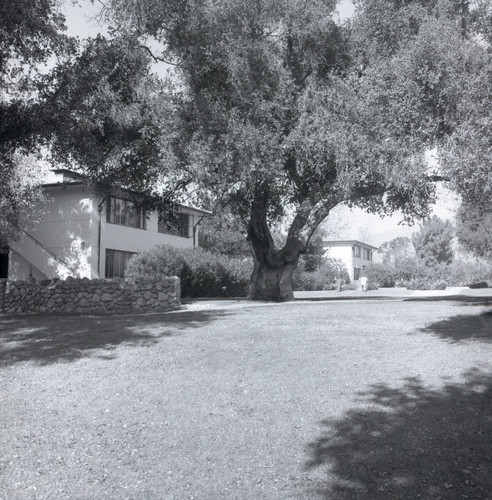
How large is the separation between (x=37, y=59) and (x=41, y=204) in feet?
53.7

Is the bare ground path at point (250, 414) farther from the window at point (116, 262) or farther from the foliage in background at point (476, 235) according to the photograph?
the foliage in background at point (476, 235)

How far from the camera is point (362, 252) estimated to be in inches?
2899

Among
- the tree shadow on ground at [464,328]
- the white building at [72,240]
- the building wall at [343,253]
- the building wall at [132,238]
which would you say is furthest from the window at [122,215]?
the building wall at [343,253]

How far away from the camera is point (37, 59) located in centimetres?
1513

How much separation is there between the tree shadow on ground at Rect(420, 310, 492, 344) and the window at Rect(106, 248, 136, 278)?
20.9 metres

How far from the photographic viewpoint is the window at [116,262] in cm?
3112

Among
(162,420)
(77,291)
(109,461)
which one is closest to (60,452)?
(109,461)

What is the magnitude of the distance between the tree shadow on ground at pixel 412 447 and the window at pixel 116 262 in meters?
24.9

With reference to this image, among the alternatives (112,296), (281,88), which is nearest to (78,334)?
(112,296)

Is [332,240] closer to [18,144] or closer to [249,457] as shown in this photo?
[18,144]

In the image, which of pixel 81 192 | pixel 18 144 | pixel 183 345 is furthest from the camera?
pixel 81 192

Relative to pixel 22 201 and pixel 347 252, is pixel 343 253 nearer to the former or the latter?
pixel 347 252

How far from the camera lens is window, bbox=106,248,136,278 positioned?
3112 centimetres

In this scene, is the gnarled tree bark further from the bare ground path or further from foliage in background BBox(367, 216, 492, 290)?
foliage in background BBox(367, 216, 492, 290)
